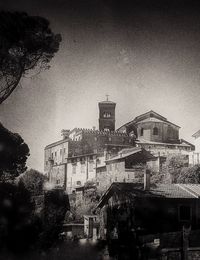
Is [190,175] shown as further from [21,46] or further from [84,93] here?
[21,46]

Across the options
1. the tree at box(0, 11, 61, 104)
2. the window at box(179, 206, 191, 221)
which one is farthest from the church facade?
the tree at box(0, 11, 61, 104)

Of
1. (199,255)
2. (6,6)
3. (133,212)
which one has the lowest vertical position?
(199,255)

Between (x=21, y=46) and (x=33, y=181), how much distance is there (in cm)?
349

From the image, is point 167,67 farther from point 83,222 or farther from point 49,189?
point 83,222

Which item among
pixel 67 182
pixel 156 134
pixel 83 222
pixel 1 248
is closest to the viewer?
pixel 1 248

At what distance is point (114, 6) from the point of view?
10.1m

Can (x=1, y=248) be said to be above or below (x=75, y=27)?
below

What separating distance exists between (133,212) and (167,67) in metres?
4.08

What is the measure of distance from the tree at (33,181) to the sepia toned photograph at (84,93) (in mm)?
29

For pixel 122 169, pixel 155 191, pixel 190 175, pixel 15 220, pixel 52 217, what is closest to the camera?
pixel 15 220

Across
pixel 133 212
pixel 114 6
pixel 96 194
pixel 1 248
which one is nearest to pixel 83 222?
pixel 96 194

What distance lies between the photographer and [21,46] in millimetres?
9961

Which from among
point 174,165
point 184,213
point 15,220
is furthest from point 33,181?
point 174,165

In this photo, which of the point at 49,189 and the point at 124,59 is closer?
the point at 124,59
